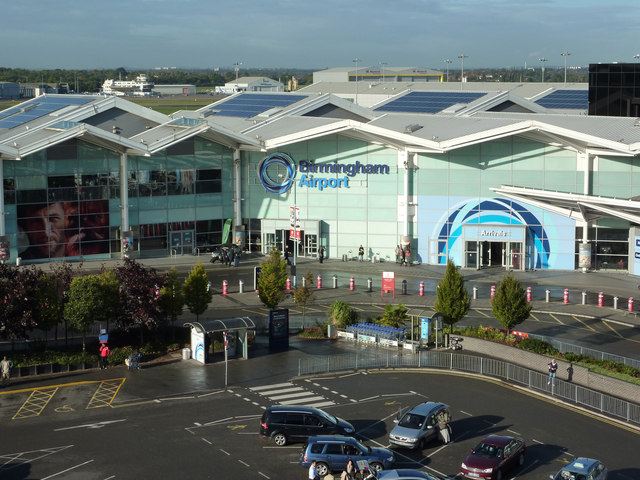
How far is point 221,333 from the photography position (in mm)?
46250

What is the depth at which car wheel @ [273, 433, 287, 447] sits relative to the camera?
1312 inches

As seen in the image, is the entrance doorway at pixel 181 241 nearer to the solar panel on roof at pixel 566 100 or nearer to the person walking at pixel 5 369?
the person walking at pixel 5 369

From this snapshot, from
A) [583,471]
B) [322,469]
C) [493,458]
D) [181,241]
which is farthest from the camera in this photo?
[181,241]

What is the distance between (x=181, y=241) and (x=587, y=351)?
36623 mm

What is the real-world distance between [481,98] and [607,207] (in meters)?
31.7

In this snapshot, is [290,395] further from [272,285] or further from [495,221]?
[495,221]

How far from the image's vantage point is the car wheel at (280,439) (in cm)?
3331

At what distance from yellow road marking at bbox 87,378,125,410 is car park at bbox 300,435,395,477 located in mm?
10623

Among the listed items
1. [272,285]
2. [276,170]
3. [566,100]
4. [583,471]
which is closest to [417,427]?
[583,471]

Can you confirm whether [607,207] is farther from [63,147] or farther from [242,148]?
[63,147]

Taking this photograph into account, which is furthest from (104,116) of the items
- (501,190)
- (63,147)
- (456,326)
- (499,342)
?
(499,342)

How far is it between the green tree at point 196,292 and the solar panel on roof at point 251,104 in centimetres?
3422

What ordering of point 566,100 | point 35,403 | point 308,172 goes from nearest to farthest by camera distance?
point 35,403 < point 308,172 < point 566,100

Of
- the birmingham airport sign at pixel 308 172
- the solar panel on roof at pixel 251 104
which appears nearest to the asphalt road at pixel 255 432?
the birmingham airport sign at pixel 308 172
